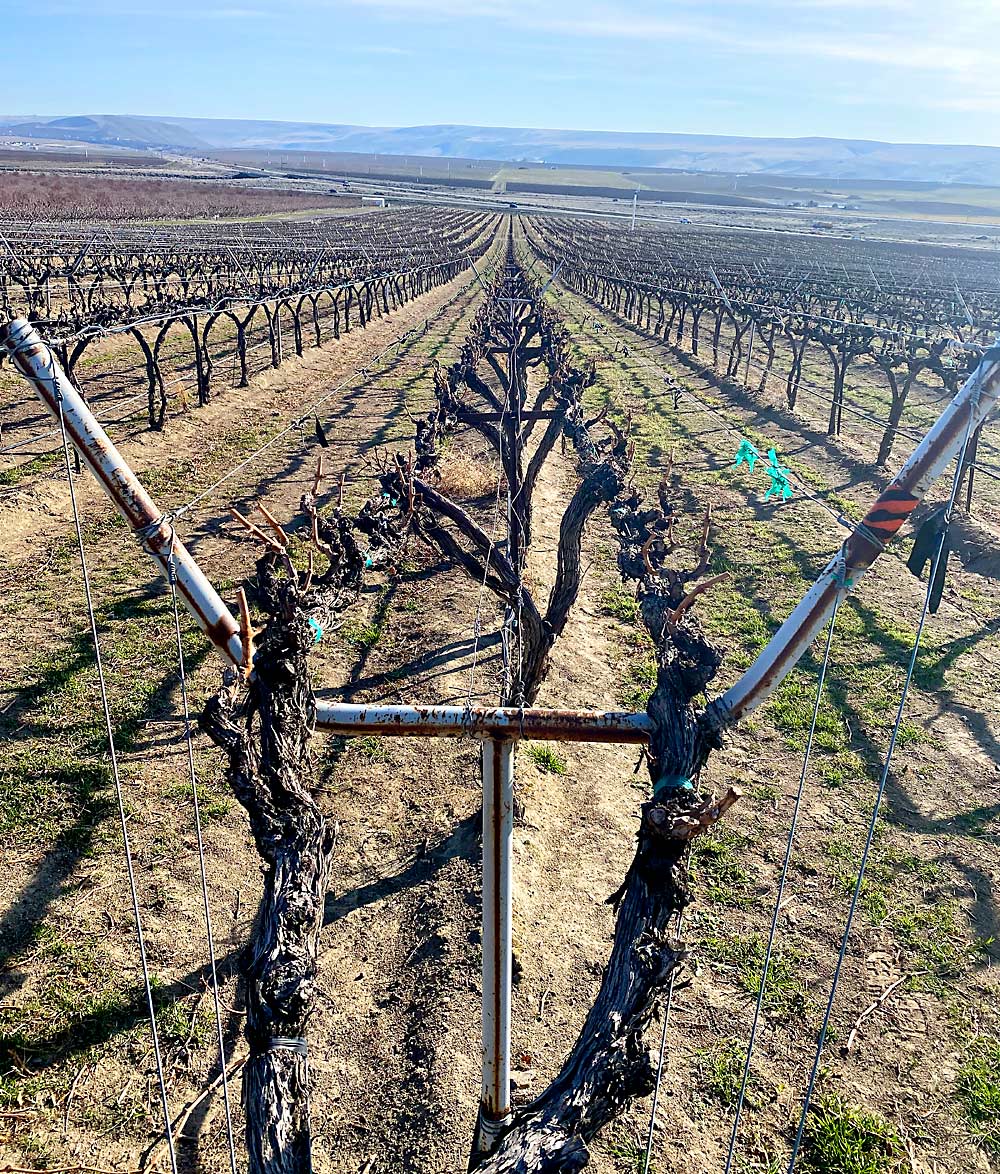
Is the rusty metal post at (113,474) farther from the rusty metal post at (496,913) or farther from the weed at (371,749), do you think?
the weed at (371,749)

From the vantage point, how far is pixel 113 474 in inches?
118

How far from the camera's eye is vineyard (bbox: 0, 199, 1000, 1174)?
2729 mm

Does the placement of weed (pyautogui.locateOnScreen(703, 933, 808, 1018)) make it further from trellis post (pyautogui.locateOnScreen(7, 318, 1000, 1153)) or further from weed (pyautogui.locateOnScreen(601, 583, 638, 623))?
weed (pyautogui.locateOnScreen(601, 583, 638, 623))

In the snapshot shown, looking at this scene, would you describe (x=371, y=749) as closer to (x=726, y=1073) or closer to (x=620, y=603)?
(x=726, y=1073)

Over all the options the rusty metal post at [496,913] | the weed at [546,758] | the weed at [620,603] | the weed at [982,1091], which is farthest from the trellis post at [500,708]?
the weed at [620,603]

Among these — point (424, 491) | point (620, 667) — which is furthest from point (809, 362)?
point (424, 491)

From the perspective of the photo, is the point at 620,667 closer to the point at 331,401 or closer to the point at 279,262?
the point at 331,401

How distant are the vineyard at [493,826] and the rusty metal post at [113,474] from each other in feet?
0.05

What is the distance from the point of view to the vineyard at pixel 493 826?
107 inches

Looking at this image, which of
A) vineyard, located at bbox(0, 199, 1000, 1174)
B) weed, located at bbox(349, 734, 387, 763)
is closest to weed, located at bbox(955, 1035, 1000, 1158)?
Answer: vineyard, located at bbox(0, 199, 1000, 1174)

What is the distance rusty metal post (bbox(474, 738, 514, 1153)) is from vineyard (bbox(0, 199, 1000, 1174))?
0.05 ft

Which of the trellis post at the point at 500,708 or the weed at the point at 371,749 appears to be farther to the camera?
the weed at the point at 371,749

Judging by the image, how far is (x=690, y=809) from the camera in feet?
8.42

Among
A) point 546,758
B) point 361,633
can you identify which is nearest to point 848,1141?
point 546,758
